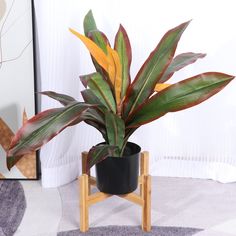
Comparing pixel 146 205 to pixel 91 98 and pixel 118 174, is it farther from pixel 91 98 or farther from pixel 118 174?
pixel 91 98

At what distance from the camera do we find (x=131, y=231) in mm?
1613

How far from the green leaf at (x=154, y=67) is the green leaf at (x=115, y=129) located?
3.3 inches

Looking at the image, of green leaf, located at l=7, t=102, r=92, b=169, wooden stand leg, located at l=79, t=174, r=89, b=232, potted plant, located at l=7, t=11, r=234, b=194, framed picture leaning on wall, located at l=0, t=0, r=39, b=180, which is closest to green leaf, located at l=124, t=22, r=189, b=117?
potted plant, located at l=7, t=11, r=234, b=194

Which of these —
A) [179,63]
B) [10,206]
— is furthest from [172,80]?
[10,206]

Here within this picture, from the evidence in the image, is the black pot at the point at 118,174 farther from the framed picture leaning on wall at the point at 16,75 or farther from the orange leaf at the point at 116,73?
the framed picture leaning on wall at the point at 16,75

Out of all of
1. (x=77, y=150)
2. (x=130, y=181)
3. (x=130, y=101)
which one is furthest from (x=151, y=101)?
(x=77, y=150)

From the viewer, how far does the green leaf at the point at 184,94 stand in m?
1.36

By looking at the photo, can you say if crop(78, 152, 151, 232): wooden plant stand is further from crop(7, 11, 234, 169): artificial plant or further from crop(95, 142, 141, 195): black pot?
crop(7, 11, 234, 169): artificial plant

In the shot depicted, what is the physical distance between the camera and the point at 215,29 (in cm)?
187

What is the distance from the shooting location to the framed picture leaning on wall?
1.84m

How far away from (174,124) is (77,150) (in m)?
0.49

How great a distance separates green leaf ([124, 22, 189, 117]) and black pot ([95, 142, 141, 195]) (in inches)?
7.5

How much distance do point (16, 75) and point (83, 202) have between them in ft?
2.29

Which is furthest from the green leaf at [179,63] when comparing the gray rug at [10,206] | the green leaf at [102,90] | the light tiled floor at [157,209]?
the gray rug at [10,206]
